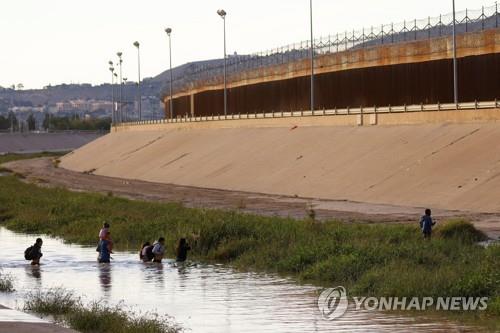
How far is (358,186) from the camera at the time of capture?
57.2m

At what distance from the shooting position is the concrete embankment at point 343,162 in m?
51.8

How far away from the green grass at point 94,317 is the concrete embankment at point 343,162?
22858mm

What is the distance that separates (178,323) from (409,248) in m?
8.62

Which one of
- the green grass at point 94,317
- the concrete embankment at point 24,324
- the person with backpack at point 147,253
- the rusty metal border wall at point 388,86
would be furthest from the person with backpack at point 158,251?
the rusty metal border wall at point 388,86

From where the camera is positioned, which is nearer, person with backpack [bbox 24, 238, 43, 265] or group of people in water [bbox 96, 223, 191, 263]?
group of people in water [bbox 96, 223, 191, 263]

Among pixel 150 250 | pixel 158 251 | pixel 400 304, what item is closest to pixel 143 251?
pixel 150 250

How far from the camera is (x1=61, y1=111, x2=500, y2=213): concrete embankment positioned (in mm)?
51750

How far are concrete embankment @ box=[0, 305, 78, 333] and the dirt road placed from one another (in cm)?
1724

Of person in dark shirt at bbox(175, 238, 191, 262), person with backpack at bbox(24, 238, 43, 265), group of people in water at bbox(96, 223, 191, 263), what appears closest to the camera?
group of people in water at bbox(96, 223, 191, 263)

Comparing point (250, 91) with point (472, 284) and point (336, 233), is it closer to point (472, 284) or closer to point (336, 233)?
point (336, 233)

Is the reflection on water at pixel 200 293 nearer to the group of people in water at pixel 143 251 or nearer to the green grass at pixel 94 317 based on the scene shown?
the group of people in water at pixel 143 251

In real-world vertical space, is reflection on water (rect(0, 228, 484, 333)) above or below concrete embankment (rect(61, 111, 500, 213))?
below

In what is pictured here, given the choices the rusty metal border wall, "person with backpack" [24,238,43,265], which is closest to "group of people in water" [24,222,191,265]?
"person with backpack" [24,238,43,265]

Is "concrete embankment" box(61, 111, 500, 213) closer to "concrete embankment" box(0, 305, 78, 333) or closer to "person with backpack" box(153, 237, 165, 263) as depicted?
"person with backpack" box(153, 237, 165, 263)
